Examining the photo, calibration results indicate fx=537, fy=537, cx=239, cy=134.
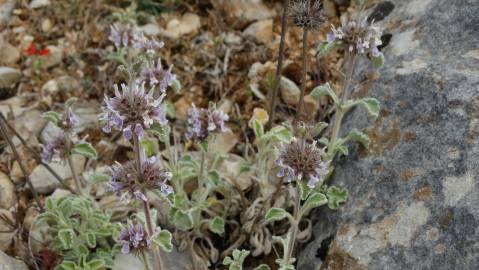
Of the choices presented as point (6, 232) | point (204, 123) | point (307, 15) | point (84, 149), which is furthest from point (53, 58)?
point (307, 15)

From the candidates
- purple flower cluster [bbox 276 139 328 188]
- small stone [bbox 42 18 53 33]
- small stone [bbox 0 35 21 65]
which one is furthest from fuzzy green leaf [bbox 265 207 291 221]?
small stone [bbox 42 18 53 33]

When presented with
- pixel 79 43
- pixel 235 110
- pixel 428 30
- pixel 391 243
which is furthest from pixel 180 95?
pixel 391 243

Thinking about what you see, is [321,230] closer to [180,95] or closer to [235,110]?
[235,110]

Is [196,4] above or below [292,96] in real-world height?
above

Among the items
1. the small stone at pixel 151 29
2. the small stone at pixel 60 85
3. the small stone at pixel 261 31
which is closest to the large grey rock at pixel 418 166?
the small stone at pixel 261 31

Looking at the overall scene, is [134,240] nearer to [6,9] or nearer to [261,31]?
[261,31]

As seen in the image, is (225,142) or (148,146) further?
(225,142)

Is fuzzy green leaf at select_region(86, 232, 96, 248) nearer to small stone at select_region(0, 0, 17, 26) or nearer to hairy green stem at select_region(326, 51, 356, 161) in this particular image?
hairy green stem at select_region(326, 51, 356, 161)

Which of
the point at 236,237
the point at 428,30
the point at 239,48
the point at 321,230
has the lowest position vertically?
the point at 236,237
